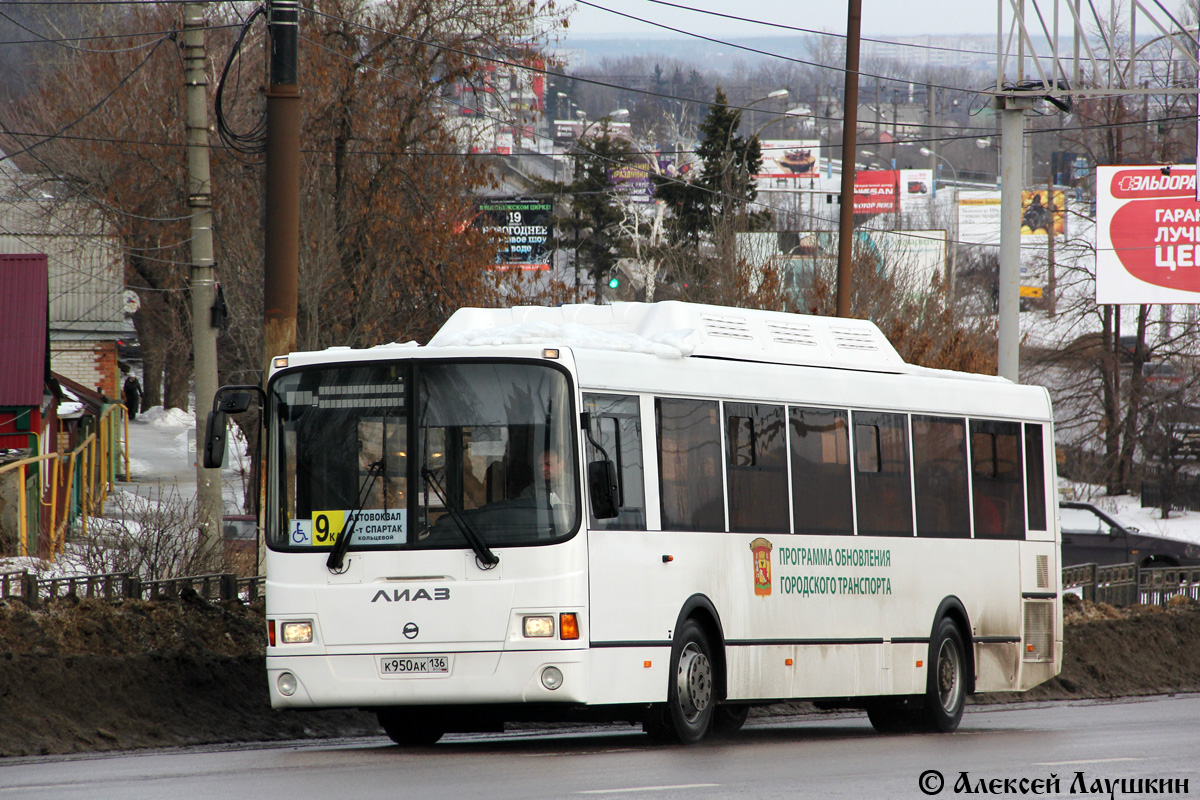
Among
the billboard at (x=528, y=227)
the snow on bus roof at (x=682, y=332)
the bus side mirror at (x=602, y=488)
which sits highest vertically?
the billboard at (x=528, y=227)

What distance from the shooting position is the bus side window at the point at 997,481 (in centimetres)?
1450

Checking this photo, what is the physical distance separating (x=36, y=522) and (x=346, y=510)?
516 inches

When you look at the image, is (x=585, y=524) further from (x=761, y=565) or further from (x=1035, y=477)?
(x=1035, y=477)

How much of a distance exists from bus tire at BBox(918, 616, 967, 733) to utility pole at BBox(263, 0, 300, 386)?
5990 millimetres

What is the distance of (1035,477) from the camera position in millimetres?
15219

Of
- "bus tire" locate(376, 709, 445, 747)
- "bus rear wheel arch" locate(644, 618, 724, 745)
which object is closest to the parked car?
"bus rear wheel arch" locate(644, 618, 724, 745)

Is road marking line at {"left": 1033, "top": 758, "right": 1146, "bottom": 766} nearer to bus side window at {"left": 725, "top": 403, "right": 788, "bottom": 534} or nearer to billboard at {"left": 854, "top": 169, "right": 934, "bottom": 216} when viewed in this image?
bus side window at {"left": 725, "top": 403, "right": 788, "bottom": 534}

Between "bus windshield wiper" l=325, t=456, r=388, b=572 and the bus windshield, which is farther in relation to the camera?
"bus windshield wiper" l=325, t=456, r=388, b=572

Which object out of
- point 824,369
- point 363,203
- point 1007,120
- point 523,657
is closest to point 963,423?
point 824,369

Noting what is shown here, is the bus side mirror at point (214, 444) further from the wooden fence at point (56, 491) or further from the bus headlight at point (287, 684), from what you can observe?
the wooden fence at point (56, 491)

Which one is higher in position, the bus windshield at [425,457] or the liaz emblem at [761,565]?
the bus windshield at [425,457]

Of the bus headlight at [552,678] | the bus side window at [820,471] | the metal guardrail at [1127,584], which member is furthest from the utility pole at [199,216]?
the metal guardrail at [1127,584]

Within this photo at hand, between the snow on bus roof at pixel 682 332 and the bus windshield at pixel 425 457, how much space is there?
37 cm

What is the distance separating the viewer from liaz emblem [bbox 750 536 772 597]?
11867 mm
